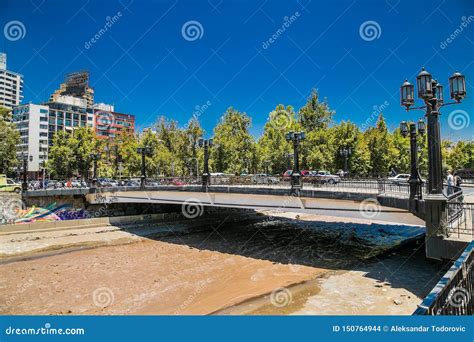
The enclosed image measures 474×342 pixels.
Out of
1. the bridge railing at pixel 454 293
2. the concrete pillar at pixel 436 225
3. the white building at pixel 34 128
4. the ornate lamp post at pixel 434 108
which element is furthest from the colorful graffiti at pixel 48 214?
the white building at pixel 34 128

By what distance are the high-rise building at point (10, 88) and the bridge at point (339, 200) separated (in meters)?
129

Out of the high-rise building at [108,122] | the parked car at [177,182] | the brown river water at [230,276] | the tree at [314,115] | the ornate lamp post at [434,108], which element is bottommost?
the brown river water at [230,276]

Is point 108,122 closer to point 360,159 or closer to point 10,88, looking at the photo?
point 10,88

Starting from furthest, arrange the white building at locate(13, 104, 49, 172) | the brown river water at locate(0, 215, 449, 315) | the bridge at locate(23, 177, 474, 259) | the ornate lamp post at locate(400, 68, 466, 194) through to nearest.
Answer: the white building at locate(13, 104, 49, 172) < the brown river water at locate(0, 215, 449, 315) < the bridge at locate(23, 177, 474, 259) < the ornate lamp post at locate(400, 68, 466, 194)

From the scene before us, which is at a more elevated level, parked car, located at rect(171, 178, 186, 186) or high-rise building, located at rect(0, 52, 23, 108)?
high-rise building, located at rect(0, 52, 23, 108)

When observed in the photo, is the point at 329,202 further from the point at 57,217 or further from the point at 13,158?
the point at 13,158

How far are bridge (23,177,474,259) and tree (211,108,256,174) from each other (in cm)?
2014

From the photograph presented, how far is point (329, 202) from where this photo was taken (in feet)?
45.6

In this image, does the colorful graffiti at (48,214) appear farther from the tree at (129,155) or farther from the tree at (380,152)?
the tree at (380,152)

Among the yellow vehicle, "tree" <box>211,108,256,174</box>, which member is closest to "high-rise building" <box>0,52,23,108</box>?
the yellow vehicle

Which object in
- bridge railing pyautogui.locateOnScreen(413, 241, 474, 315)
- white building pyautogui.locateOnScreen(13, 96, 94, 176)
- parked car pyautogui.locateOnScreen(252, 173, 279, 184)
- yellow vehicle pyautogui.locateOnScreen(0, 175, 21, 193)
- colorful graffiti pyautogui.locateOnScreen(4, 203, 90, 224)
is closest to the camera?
bridge railing pyautogui.locateOnScreen(413, 241, 474, 315)

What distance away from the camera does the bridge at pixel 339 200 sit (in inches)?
367

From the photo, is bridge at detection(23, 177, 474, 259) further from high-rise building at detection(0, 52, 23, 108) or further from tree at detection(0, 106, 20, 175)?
high-rise building at detection(0, 52, 23, 108)

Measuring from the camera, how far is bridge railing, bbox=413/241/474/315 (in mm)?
3546
